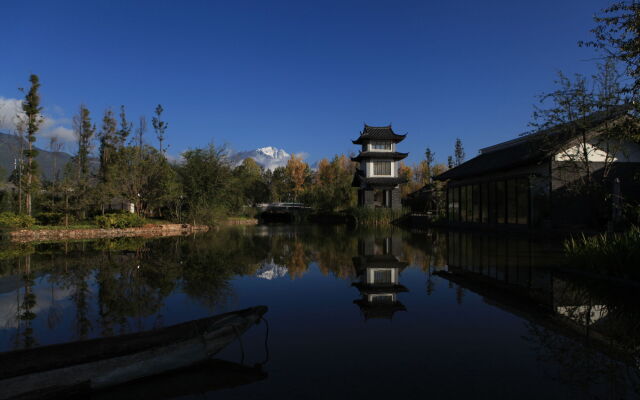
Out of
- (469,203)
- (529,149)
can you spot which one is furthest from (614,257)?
(469,203)

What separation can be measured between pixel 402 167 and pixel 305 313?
180 feet

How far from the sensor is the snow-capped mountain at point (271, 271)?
26.7ft

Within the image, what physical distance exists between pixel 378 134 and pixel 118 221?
22617 mm

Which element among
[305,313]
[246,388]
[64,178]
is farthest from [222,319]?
[64,178]

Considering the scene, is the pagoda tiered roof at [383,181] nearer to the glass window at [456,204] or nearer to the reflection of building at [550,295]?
the glass window at [456,204]

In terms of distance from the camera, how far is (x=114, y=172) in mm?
22875

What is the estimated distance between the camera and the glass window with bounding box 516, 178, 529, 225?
1731 cm

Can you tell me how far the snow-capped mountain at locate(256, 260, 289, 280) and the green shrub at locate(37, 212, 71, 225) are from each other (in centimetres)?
1569

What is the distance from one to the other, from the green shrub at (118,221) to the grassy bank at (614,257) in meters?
19.7

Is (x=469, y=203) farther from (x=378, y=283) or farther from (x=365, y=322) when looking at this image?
(x=365, y=322)

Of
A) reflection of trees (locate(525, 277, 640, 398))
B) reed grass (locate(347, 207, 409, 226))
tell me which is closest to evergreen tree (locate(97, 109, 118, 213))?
reed grass (locate(347, 207, 409, 226))

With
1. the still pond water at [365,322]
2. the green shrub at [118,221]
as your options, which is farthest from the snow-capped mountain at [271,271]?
the green shrub at [118,221]

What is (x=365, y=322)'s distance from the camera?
4812mm

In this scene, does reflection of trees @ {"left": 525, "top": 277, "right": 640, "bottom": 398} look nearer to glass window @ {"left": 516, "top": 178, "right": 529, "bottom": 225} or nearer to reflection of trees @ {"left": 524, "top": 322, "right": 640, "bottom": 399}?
reflection of trees @ {"left": 524, "top": 322, "right": 640, "bottom": 399}
